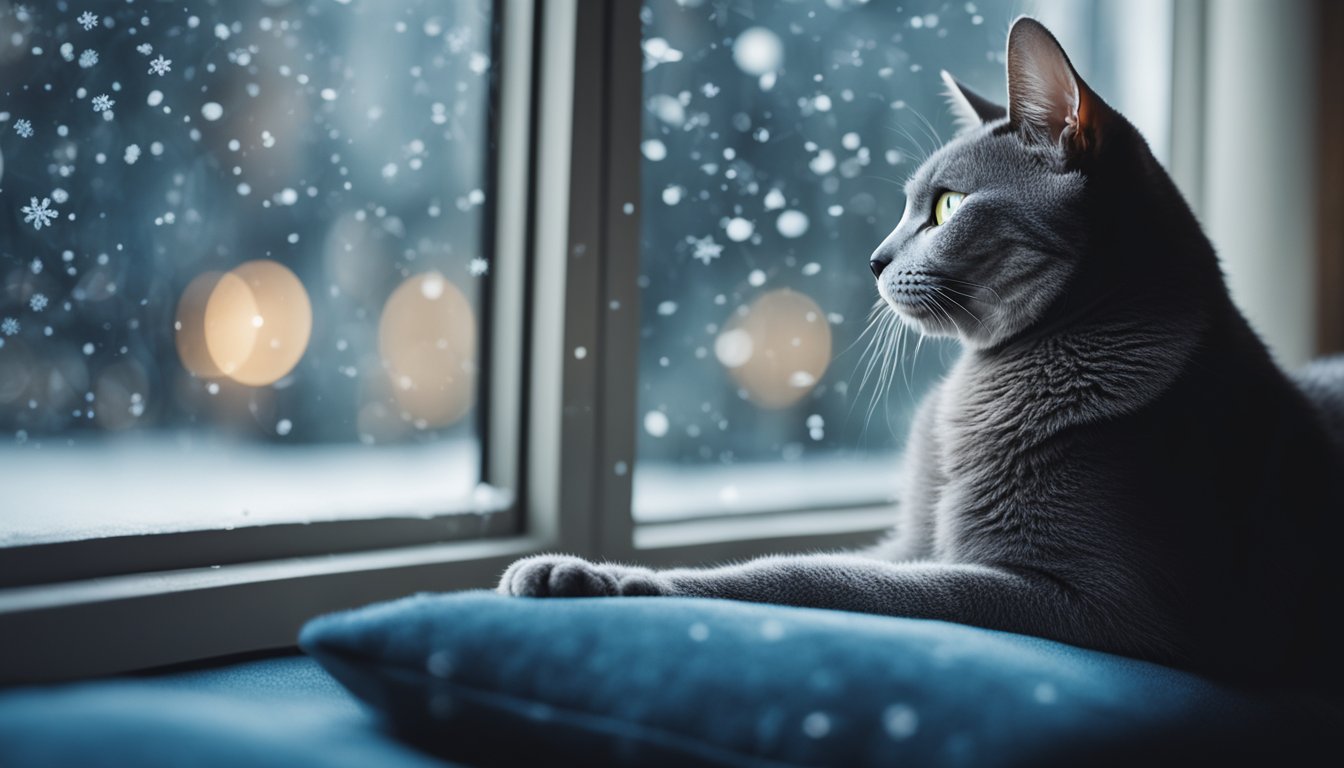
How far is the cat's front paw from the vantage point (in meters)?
0.80

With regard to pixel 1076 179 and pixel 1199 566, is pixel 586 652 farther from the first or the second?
pixel 1076 179

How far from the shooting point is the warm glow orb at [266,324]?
3.36 ft

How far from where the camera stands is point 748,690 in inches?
24.2

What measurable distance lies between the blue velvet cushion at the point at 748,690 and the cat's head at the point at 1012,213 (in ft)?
1.21

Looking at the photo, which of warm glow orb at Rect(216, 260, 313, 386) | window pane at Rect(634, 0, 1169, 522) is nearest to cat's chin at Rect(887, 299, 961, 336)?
window pane at Rect(634, 0, 1169, 522)

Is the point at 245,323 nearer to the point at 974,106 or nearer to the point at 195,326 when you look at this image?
the point at 195,326

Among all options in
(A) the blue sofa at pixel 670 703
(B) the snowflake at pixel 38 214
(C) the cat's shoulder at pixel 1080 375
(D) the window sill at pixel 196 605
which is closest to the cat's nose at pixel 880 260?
(C) the cat's shoulder at pixel 1080 375

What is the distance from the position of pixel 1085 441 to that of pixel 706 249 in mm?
599

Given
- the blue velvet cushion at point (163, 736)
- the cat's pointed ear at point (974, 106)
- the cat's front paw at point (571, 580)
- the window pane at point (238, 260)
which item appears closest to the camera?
the blue velvet cushion at point (163, 736)

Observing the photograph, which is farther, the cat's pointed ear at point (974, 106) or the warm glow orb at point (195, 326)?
the cat's pointed ear at point (974, 106)

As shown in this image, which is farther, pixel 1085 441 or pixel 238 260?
pixel 238 260

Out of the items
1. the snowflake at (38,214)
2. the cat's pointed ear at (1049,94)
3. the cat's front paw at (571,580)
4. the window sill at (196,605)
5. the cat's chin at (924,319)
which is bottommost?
the window sill at (196,605)

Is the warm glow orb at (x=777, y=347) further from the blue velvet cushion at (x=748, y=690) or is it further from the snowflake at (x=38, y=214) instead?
the snowflake at (x=38, y=214)

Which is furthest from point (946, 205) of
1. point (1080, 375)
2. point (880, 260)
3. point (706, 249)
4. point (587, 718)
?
point (587, 718)
